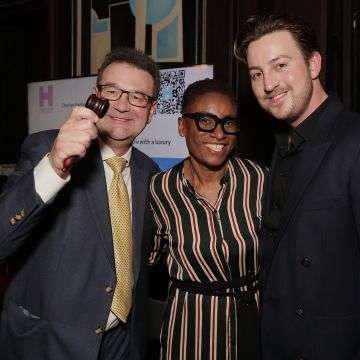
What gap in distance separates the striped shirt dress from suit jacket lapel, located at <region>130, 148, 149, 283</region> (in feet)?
0.38

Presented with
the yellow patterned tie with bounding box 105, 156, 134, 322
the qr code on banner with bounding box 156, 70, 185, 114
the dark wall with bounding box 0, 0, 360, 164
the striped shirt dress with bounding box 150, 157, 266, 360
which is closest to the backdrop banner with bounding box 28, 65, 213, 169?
the qr code on banner with bounding box 156, 70, 185, 114

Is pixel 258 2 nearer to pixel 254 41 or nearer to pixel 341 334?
pixel 254 41

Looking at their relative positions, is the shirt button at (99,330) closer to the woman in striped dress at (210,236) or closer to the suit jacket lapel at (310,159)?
the woman in striped dress at (210,236)

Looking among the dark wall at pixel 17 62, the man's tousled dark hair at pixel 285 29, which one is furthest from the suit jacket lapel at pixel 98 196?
the dark wall at pixel 17 62

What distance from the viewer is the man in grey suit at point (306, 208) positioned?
158 cm

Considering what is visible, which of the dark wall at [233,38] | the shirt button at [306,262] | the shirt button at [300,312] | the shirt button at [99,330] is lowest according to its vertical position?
the shirt button at [99,330]

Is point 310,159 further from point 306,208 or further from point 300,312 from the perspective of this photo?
point 300,312

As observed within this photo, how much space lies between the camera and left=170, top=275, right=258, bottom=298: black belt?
186 centimetres

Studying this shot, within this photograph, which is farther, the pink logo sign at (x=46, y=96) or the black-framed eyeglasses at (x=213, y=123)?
the pink logo sign at (x=46, y=96)

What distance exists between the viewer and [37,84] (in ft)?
13.1

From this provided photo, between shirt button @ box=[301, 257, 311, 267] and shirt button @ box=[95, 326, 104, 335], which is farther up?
shirt button @ box=[301, 257, 311, 267]

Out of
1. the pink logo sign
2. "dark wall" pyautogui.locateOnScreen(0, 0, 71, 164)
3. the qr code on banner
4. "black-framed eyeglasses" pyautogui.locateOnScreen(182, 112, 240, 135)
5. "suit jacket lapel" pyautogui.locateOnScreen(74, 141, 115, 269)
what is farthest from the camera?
"dark wall" pyautogui.locateOnScreen(0, 0, 71, 164)

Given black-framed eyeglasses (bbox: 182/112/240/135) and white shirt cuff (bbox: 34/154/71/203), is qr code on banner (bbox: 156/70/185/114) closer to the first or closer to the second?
black-framed eyeglasses (bbox: 182/112/240/135)

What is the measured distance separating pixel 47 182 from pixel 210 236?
0.78 metres
